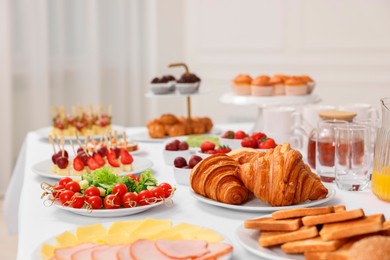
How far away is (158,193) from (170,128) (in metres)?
1.22

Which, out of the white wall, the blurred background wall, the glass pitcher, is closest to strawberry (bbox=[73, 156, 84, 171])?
the glass pitcher

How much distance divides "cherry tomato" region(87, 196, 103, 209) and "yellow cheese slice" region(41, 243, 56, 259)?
11.4 inches

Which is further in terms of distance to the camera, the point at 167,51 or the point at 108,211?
the point at 167,51

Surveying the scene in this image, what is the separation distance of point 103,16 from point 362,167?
351 centimetres

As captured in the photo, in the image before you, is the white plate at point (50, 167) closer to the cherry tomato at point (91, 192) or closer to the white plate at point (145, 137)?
the cherry tomato at point (91, 192)

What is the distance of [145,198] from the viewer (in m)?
1.54

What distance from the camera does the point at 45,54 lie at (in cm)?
479

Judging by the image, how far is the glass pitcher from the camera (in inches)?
63.6

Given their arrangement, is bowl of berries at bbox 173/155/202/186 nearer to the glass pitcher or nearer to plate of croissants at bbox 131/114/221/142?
the glass pitcher

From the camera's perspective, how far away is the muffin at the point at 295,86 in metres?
2.85

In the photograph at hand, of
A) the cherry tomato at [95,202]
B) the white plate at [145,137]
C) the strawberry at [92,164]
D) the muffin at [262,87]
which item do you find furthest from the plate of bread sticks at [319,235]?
the muffin at [262,87]

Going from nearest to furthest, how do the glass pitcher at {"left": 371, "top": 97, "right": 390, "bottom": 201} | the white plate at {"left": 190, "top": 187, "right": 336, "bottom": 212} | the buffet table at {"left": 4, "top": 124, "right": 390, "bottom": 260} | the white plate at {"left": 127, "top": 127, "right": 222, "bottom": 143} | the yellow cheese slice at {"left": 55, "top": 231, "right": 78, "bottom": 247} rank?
the yellow cheese slice at {"left": 55, "top": 231, "right": 78, "bottom": 247} < the buffet table at {"left": 4, "top": 124, "right": 390, "bottom": 260} < the white plate at {"left": 190, "top": 187, "right": 336, "bottom": 212} < the glass pitcher at {"left": 371, "top": 97, "right": 390, "bottom": 201} < the white plate at {"left": 127, "top": 127, "right": 222, "bottom": 143}

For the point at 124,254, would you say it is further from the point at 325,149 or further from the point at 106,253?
the point at 325,149

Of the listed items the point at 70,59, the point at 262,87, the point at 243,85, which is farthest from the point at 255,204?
the point at 70,59
